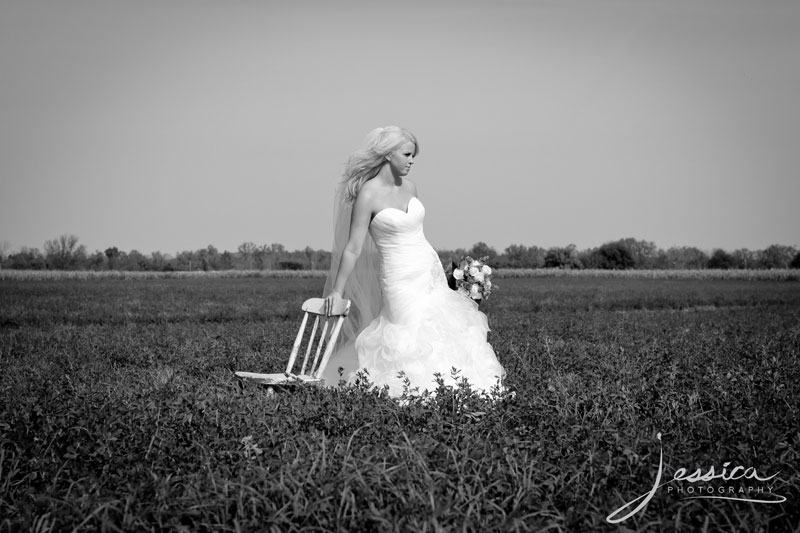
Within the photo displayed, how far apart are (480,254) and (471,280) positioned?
87.0 metres

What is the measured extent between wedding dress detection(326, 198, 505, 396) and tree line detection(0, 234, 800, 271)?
82.5 metres

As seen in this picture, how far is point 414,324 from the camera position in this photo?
7086 millimetres

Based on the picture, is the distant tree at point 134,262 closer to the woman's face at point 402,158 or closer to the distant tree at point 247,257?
the distant tree at point 247,257

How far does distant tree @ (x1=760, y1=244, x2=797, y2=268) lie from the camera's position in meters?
106

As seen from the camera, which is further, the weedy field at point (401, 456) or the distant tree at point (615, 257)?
the distant tree at point (615, 257)

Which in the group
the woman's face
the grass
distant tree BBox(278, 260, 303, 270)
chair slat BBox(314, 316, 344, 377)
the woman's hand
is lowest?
the grass

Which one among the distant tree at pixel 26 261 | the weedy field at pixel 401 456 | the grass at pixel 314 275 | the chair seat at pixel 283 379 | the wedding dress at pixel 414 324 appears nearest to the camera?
the weedy field at pixel 401 456

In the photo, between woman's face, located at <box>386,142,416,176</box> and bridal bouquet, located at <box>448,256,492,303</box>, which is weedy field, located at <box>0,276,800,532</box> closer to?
bridal bouquet, located at <box>448,256,492,303</box>

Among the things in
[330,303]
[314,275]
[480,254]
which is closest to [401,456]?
[330,303]

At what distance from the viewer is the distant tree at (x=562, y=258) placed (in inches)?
4277

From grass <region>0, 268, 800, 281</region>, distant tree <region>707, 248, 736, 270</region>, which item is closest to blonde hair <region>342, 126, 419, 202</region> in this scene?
grass <region>0, 268, 800, 281</region>

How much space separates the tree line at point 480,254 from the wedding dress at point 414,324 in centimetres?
8245

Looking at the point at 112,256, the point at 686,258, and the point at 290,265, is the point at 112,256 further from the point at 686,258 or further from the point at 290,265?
the point at 686,258

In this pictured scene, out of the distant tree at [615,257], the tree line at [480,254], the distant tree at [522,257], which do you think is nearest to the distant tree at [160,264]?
the tree line at [480,254]
